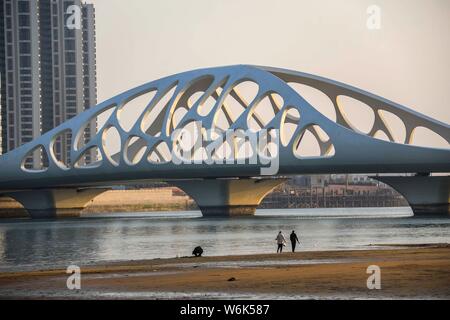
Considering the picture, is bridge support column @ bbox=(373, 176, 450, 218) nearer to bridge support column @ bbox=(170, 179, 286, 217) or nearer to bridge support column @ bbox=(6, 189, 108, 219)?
bridge support column @ bbox=(170, 179, 286, 217)

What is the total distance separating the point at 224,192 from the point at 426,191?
20.3 meters

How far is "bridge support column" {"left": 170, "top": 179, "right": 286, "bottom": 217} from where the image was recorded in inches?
4144

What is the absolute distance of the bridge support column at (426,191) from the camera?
95562 millimetres

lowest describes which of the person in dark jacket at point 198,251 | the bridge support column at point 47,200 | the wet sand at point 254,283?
the bridge support column at point 47,200

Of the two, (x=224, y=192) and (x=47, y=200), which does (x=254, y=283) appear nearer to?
(x=224, y=192)

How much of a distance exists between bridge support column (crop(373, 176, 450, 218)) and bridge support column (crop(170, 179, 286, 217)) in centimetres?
1467

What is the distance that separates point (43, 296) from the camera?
64.4 ft

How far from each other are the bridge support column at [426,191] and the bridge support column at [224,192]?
14.7 meters

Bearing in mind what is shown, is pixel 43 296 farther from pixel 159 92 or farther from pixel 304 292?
pixel 159 92

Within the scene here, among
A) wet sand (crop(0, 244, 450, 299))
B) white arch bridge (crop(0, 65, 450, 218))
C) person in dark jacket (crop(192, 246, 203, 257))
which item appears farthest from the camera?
white arch bridge (crop(0, 65, 450, 218))

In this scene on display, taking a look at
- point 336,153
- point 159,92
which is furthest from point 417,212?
point 159,92

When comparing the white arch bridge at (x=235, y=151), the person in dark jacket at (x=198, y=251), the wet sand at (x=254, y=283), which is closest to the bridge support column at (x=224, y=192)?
the white arch bridge at (x=235, y=151)
